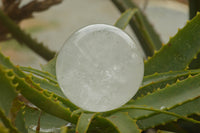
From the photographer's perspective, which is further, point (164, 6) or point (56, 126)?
point (164, 6)

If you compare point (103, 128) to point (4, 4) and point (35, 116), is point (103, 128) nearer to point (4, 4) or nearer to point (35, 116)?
point (35, 116)

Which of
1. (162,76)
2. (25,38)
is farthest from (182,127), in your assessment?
(25,38)

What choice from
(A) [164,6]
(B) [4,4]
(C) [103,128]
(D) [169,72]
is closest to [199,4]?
(D) [169,72]

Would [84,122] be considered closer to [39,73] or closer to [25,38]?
[39,73]

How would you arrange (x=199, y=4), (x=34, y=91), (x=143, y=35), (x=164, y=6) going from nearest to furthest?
(x=34, y=91) → (x=199, y=4) → (x=143, y=35) → (x=164, y=6)

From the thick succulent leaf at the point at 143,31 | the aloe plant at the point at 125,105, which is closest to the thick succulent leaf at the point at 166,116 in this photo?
the aloe plant at the point at 125,105

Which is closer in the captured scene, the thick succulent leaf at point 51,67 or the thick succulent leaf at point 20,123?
the thick succulent leaf at point 20,123

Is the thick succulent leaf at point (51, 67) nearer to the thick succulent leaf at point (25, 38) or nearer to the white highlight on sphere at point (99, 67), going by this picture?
the white highlight on sphere at point (99, 67)

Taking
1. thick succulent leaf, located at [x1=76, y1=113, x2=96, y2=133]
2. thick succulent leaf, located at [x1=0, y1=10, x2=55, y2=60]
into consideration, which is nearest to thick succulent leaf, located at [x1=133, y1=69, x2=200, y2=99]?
thick succulent leaf, located at [x1=76, y1=113, x2=96, y2=133]
